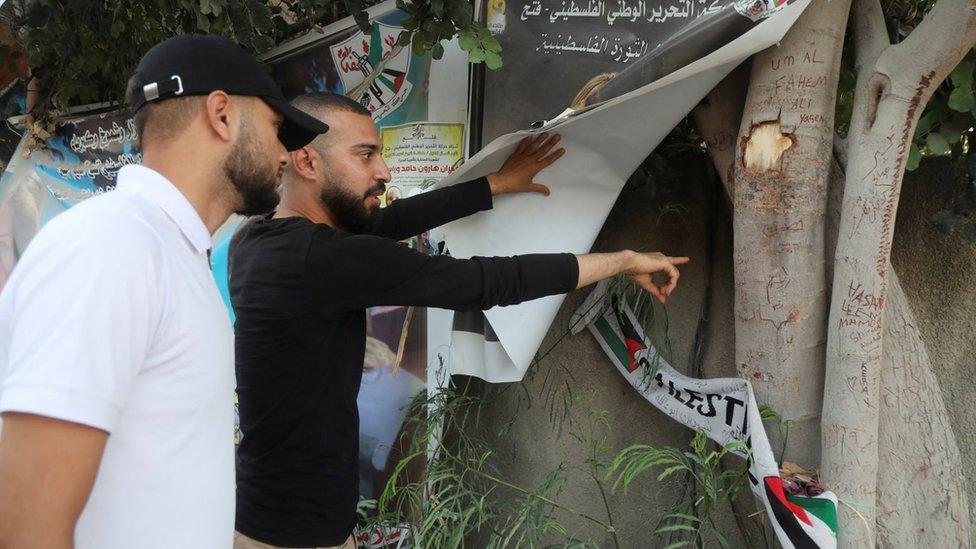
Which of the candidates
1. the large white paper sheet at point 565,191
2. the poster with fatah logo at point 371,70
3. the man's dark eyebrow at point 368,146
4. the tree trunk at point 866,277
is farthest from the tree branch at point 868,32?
the poster with fatah logo at point 371,70

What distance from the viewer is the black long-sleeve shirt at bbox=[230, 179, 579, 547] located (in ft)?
6.03

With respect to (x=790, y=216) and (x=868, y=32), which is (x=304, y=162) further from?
(x=868, y=32)

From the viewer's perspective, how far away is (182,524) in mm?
1214

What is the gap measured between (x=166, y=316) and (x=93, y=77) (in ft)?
12.2

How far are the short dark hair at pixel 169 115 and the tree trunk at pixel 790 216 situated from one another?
4.84ft

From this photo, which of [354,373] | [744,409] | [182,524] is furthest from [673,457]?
[182,524]

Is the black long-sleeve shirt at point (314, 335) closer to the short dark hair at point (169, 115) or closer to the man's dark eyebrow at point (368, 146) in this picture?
the man's dark eyebrow at point (368, 146)

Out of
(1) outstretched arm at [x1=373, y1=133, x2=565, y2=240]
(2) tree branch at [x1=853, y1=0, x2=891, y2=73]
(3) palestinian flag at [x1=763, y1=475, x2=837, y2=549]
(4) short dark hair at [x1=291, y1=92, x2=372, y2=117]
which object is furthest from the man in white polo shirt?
(2) tree branch at [x1=853, y1=0, x2=891, y2=73]

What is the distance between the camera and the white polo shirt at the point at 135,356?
101cm

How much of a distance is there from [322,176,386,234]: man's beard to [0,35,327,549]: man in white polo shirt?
657 mm

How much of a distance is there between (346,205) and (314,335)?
0.44m

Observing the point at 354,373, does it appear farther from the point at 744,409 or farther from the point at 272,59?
the point at 272,59

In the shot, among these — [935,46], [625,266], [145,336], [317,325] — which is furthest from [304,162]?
[935,46]

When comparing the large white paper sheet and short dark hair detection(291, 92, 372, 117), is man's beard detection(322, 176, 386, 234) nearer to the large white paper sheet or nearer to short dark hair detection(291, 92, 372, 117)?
short dark hair detection(291, 92, 372, 117)
